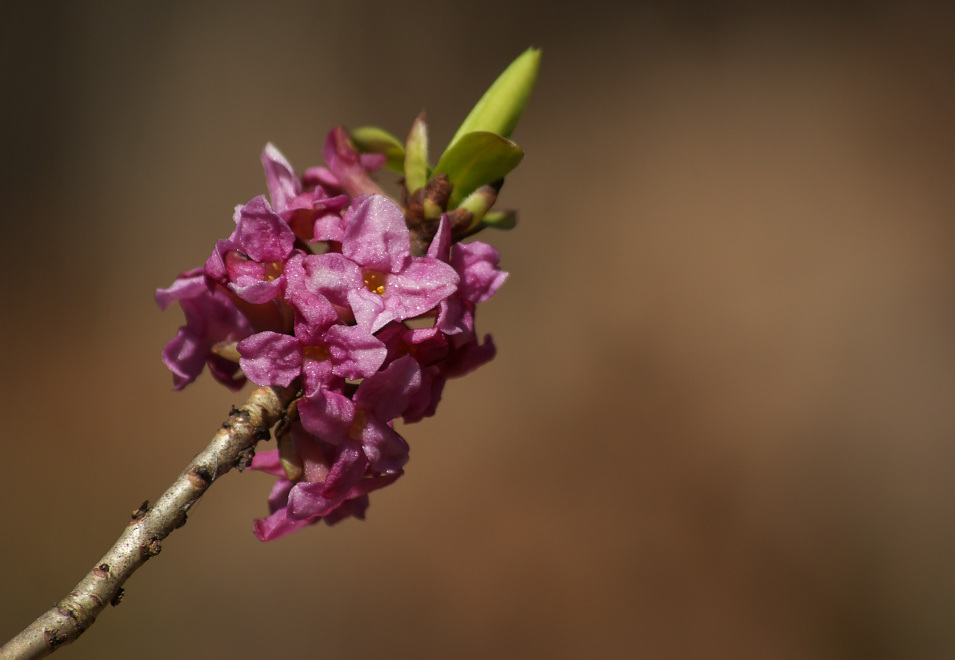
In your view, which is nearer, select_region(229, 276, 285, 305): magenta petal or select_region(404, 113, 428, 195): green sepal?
select_region(229, 276, 285, 305): magenta petal

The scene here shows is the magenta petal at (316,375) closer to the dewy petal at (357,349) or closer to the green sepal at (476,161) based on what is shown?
the dewy petal at (357,349)

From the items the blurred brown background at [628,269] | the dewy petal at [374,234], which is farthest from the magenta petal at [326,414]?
the blurred brown background at [628,269]

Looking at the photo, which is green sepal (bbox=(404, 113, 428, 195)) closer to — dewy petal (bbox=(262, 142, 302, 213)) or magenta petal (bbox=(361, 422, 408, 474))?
dewy petal (bbox=(262, 142, 302, 213))

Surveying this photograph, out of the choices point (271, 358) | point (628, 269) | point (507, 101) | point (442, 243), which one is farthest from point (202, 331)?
point (628, 269)

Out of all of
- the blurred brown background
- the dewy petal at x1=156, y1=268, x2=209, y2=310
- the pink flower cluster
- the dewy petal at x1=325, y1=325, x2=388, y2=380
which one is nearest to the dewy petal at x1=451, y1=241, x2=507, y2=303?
the pink flower cluster

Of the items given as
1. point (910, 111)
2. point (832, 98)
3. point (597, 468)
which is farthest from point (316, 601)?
point (910, 111)

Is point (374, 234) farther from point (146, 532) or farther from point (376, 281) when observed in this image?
point (146, 532)

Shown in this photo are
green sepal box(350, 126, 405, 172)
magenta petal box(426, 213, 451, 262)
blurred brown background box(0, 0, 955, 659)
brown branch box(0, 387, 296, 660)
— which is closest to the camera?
brown branch box(0, 387, 296, 660)
